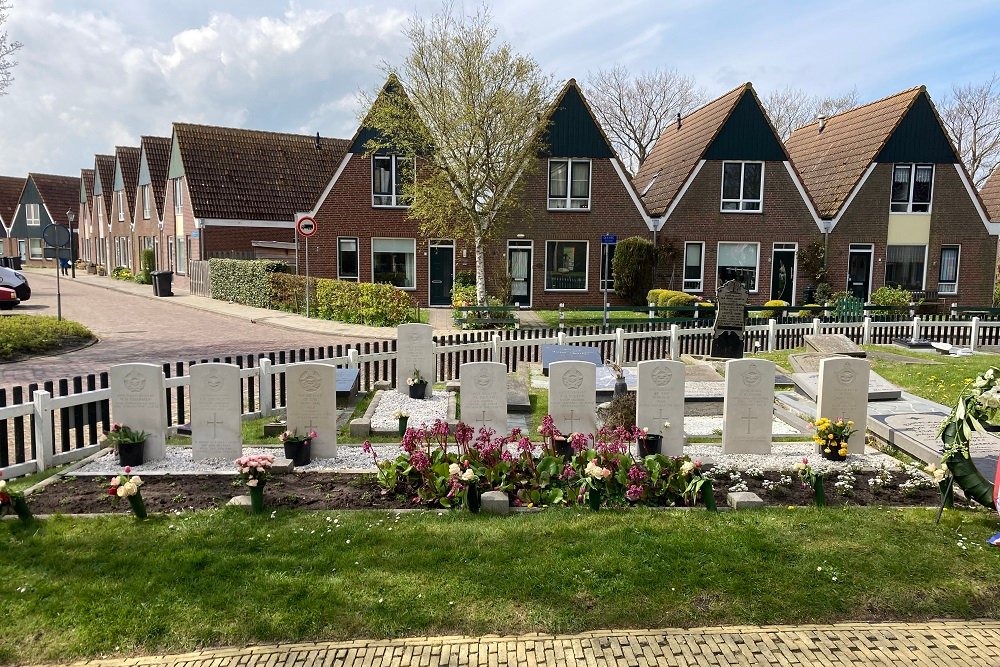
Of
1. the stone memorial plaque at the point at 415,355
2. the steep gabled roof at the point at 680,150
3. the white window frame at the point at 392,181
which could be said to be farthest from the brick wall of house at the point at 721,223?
the stone memorial plaque at the point at 415,355

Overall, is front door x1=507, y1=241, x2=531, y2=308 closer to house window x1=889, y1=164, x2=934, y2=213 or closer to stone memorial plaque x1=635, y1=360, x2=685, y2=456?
house window x1=889, y1=164, x2=934, y2=213

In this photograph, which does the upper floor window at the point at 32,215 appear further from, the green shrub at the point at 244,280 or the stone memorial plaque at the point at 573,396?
the stone memorial plaque at the point at 573,396

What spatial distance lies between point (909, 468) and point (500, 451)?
4.58 m

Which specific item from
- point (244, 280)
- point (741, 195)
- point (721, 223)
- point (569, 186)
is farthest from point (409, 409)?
point (741, 195)

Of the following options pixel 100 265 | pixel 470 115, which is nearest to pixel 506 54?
pixel 470 115

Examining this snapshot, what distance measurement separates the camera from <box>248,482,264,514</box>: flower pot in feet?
21.4

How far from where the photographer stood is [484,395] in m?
9.22

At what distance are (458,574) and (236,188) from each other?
33.1m

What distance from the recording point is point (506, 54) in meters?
22.6

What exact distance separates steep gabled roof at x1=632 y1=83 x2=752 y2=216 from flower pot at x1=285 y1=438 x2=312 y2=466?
23389mm

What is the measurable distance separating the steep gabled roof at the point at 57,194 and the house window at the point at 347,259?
4625 centimetres

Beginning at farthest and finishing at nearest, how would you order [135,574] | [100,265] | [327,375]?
1. [100,265]
2. [327,375]
3. [135,574]

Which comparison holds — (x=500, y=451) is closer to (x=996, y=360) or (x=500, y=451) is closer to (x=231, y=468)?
(x=231, y=468)

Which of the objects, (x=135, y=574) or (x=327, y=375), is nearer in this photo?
(x=135, y=574)
